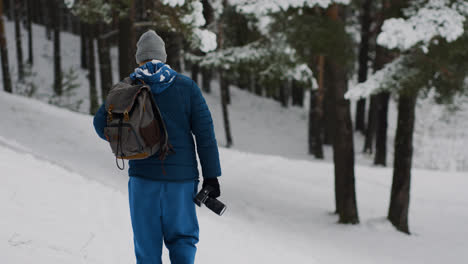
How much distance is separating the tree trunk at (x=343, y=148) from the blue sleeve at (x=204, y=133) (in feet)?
21.9

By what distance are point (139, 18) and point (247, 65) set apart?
3.26 meters

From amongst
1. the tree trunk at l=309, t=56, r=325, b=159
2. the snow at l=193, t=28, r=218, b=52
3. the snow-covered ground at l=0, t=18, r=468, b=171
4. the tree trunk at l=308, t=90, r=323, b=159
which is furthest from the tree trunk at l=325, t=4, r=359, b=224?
the snow-covered ground at l=0, t=18, r=468, b=171

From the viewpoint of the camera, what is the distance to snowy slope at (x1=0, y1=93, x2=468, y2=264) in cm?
445

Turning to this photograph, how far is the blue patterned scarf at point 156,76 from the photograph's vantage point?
2.94 m

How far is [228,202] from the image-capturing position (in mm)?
9430

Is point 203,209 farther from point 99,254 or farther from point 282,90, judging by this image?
point 282,90

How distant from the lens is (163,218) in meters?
3.00

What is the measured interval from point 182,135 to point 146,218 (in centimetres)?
60

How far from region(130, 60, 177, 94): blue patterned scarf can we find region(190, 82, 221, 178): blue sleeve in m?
0.18

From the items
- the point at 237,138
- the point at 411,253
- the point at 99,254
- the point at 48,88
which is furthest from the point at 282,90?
the point at 99,254

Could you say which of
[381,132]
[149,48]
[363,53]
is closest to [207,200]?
[149,48]

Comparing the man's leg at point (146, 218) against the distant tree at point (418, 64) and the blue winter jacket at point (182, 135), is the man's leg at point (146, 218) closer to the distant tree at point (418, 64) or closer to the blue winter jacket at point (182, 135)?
the blue winter jacket at point (182, 135)

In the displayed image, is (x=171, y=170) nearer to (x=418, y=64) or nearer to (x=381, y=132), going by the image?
(x=418, y=64)

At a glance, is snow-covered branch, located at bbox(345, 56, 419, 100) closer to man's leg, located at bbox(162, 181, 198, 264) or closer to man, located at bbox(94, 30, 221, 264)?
man, located at bbox(94, 30, 221, 264)
